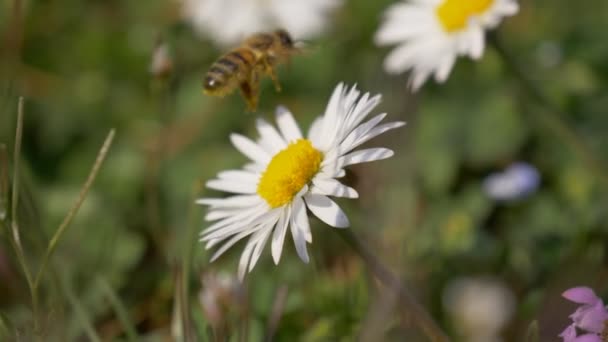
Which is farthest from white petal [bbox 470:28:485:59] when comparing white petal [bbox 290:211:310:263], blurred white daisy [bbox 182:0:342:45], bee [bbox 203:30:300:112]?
blurred white daisy [bbox 182:0:342:45]

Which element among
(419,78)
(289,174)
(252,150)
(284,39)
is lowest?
(289,174)

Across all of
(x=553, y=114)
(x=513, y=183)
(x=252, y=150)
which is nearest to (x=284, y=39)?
(x=252, y=150)

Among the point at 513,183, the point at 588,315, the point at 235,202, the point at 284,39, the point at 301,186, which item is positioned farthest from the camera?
the point at 513,183

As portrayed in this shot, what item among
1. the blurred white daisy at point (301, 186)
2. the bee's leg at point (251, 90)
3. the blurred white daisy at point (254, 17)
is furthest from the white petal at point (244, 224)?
the blurred white daisy at point (254, 17)

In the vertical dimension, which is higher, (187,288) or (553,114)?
(553,114)

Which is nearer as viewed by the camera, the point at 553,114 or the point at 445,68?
the point at 445,68

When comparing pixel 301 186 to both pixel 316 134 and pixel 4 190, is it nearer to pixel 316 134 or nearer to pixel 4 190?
pixel 316 134

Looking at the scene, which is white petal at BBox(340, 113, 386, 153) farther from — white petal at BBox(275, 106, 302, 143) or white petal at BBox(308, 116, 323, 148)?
white petal at BBox(275, 106, 302, 143)

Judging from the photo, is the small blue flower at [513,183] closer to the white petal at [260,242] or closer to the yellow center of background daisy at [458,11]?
the yellow center of background daisy at [458,11]
